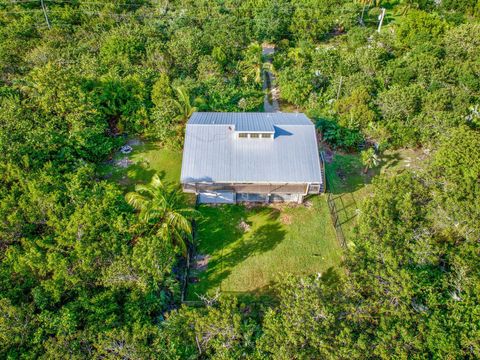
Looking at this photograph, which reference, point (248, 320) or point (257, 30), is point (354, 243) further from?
point (257, 30)

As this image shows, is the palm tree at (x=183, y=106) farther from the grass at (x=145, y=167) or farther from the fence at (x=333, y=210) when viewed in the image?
the fence at (x=333, y=210)

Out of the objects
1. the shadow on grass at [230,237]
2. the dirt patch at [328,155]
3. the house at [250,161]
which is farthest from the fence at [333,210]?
the shadow on grass at [230,237]

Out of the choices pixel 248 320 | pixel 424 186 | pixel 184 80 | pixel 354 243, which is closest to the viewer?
pixel 248 320

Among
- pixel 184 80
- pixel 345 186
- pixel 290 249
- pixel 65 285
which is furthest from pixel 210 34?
pixel 65 285

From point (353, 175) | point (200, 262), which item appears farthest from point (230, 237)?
point (353, 175)

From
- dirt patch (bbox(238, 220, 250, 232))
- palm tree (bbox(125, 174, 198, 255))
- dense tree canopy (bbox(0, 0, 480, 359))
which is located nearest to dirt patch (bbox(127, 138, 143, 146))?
dense tree canopy (bbox(0, 0, 480, 359))
